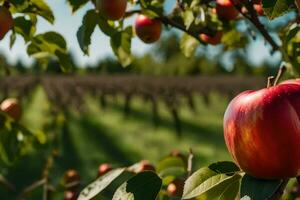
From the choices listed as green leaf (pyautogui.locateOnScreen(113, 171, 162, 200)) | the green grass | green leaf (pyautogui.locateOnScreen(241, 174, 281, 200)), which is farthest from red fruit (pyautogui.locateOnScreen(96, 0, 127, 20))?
the green grass

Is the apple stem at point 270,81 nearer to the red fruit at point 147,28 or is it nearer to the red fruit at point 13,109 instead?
the red fruit at point 147,28

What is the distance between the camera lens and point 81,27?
154 centimetres

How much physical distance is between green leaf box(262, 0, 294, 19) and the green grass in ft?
24.1

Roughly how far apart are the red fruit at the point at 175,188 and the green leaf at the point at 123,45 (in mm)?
521

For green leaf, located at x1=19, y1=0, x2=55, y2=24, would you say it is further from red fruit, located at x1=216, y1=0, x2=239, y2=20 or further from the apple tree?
red fruit, located at x1=216, y1=0, x2=239, y2=20

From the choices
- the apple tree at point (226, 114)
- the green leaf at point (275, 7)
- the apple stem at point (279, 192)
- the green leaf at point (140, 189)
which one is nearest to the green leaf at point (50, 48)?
the apple tree at point (226, 114)

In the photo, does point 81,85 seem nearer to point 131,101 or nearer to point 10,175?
point 131,101

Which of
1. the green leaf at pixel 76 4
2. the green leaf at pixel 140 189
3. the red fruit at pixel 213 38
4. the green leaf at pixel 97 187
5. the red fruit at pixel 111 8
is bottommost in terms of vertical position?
the green leaf at pixel 97 187

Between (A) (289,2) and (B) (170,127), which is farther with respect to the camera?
(B) (170,127)

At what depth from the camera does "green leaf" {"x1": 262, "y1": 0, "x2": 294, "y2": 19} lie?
1.13 metres

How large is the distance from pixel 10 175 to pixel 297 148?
890 cm

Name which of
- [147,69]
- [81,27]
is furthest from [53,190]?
[147,69]

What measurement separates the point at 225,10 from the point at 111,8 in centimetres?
46

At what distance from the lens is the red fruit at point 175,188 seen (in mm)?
1488
